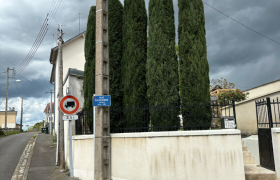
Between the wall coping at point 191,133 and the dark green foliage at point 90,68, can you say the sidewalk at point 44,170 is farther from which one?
the wall coping at point 191,133

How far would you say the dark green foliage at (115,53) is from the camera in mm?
8859

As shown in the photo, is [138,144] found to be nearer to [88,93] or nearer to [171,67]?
[171,67]

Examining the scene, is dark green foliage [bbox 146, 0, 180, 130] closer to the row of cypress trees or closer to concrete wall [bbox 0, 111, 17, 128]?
the row of cypress trees

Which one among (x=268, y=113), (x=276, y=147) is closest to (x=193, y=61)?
(x=268, y=113)

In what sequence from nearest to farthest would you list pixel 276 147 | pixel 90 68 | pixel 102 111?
pixel 276 147 → pixel 102 111 → pixel 90 68

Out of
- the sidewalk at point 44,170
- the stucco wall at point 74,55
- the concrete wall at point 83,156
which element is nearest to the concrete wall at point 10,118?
the stucco wall at point 74,55

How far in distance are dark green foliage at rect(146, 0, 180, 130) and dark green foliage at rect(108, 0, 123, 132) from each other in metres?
1.46

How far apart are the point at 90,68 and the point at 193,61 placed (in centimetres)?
410

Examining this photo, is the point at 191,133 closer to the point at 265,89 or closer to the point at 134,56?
the point at 134,56

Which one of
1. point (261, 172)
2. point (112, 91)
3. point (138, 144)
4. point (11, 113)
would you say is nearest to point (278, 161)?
point (261, 172)

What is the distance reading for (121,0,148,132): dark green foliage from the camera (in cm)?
838

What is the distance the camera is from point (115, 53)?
30.0 feet

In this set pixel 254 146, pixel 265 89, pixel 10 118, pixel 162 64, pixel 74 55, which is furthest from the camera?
pixel 10 118

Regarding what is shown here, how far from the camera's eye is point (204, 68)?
770cm
